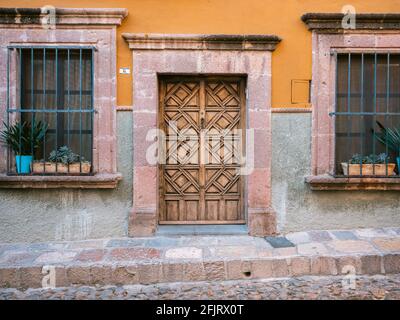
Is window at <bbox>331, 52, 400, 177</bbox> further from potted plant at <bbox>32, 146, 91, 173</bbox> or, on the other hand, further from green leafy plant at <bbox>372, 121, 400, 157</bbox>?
potted plant at <bbox>32, 146, 91, 173</bbox>

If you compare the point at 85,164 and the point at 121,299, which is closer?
the point at 121,299

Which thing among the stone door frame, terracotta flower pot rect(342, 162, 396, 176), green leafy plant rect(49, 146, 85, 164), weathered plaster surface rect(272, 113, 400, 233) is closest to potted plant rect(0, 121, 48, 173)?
green leafy plant rect(49, 146, 85, 164)

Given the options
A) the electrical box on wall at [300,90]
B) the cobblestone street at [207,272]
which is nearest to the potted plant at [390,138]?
the electrical box on wall at [300,90]

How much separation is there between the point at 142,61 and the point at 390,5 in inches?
141

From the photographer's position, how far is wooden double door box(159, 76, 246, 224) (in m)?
6.16

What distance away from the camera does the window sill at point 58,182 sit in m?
5.67

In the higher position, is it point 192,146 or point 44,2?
point 44,2

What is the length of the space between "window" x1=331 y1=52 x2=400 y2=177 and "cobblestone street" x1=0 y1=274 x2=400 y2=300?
1.91m

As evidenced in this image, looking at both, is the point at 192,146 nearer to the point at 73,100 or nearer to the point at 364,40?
the point at 73,100

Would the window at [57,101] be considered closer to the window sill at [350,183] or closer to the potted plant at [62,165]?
the potted plant at [62,165]

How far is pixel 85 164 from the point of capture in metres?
5.84

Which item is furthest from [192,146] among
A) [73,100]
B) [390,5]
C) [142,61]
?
[390,5]
